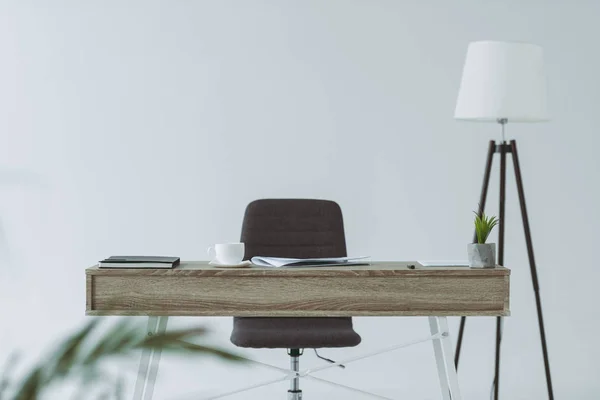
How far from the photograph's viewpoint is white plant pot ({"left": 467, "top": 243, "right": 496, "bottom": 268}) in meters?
2.60

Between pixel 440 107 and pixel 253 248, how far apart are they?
1.33 meters

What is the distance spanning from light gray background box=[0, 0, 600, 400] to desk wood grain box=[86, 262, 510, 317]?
1.34 meters

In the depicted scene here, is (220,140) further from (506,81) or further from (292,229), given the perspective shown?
(506,81)

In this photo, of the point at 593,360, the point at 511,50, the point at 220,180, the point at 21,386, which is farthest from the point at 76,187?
the point at 21,386

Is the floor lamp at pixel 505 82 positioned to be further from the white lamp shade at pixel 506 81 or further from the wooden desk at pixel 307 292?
the wooden desk at pixel 307 292

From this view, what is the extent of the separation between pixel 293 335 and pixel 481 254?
67 centimetres

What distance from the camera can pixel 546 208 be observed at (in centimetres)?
399

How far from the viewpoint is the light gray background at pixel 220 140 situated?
3.91m

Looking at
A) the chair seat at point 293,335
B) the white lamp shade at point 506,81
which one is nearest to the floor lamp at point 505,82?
the white lamp shade at point 506,81

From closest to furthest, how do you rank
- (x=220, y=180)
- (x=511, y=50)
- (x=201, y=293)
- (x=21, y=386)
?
(x=21, y=386) → (x=201, y=293) → (x=511, y=50) → (x=220, y=180)

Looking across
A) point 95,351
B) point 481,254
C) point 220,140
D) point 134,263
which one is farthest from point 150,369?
point 95,351

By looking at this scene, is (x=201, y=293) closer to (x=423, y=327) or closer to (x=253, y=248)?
(x=253, y=248)

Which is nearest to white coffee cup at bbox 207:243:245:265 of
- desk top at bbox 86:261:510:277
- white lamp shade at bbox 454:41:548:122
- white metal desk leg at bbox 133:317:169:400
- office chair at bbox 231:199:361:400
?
desk top at bbox 86:261:510:277

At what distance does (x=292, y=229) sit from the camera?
3.19 m
